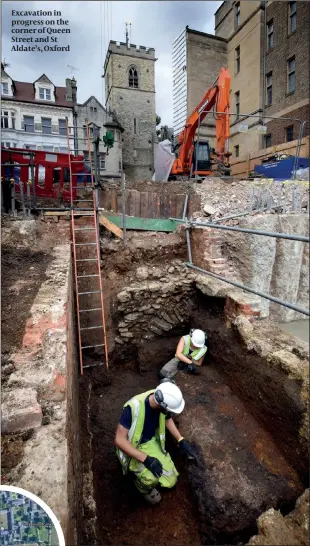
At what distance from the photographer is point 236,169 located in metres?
2.22

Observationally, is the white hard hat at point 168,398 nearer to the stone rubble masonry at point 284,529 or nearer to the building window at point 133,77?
the stone rubble masonry at point 284,529

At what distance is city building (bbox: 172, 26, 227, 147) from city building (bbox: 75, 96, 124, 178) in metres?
1.70

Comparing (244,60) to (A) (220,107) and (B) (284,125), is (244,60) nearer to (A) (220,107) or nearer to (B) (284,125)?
(B) (284,125)

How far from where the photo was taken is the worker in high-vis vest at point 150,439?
263 cm

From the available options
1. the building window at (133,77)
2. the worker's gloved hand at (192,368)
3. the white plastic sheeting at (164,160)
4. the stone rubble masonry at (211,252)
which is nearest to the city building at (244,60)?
the building window at (133,77)

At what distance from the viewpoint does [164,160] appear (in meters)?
8.63

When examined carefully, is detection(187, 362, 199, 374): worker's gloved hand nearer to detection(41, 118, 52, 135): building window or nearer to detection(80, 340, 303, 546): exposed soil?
detection(80, 340, 303, 546): exposed soil

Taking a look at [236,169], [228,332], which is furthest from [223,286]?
[236,169]

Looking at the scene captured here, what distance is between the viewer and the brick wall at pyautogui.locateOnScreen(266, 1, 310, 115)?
58.9 inches

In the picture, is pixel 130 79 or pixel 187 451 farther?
pixel 130 79

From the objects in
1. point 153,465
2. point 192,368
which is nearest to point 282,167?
point 153,465

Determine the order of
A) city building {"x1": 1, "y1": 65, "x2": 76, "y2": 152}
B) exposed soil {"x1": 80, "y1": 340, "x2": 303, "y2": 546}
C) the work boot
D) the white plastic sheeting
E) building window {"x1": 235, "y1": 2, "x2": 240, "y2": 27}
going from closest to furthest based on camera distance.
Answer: building window {"x1": 235, "y1": 2, "x2": 240, "y2": 27} < exposed soil {"x1": 80, "y1": 340, "x2": 303, "y2": 546} < the work boot < city building {"x1": 1, "y1": 65, "x2": 76, "y2": 152} < the white plastic sheeting

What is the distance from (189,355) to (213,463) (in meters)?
1.67

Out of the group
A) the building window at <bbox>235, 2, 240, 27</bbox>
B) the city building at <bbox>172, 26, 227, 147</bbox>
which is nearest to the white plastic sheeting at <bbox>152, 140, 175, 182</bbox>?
the city building at <bbox>172, 26, 227, 147</bbox>
